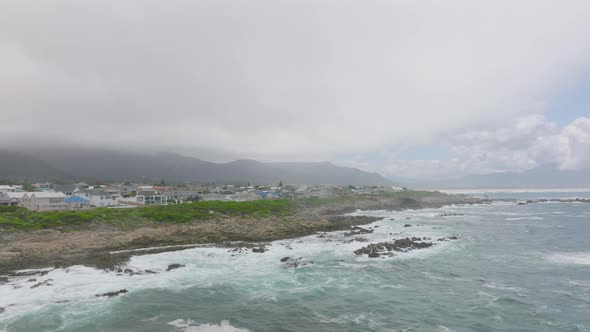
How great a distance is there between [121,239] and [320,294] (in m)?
25.7

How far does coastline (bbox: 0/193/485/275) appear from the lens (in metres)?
28.0

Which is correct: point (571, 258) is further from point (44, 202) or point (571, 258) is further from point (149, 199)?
point (44, 202)

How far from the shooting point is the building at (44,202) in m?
60.2

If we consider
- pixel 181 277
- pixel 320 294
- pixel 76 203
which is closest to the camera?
pixel 320 294

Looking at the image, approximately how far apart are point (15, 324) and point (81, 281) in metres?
6.65

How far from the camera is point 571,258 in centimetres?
3073

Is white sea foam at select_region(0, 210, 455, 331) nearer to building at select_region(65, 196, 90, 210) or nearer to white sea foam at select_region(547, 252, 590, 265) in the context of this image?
white sea foam at select_region(547, 252, 590, 265)

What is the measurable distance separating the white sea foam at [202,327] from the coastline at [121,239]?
13.4 m

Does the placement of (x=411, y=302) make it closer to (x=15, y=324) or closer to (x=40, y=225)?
(x=15, y=324)

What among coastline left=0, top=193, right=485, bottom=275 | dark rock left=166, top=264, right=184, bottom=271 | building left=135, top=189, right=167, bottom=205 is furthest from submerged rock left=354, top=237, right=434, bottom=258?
building left=135, top=189, right=167, bottom=205

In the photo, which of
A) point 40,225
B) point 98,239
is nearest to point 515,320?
point 98,239

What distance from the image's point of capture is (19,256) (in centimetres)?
2823

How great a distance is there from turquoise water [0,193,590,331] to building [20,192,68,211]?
4444 centimetres

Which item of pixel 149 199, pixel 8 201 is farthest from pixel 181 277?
pixel 8 201
